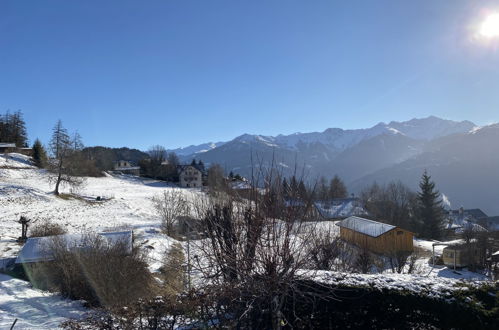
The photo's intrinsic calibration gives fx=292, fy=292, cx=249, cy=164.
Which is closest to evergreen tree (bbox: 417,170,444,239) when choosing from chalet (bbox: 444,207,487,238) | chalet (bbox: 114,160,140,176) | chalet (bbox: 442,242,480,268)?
chalet (bbox: 444,207,487,238)

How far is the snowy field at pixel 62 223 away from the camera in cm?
966

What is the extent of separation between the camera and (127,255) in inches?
455

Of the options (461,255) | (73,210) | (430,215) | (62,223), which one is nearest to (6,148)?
(73,210)

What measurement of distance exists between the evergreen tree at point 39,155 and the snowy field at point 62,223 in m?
2.02

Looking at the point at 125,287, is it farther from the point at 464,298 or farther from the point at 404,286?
the point at 464,298

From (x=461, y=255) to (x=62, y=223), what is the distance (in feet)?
116

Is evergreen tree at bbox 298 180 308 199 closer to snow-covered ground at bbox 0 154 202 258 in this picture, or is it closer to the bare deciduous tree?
snow-covered ground at bbox 0 154 202 258

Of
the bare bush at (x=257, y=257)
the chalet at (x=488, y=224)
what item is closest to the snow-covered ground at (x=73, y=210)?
the bare bush at (x=257, y=257)

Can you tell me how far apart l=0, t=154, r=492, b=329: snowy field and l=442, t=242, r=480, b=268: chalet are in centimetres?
89

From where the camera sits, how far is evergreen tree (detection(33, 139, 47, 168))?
174 feet

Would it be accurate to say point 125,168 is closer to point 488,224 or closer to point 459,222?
point 488,224

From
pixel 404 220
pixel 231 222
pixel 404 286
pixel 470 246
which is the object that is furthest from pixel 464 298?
pixel 404 220

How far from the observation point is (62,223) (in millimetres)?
24266

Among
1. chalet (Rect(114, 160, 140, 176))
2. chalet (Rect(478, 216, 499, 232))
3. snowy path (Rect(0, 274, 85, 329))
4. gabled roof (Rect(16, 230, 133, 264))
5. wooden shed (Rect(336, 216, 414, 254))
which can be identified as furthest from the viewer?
chalet (Rect(114, 160, 140, 176))
